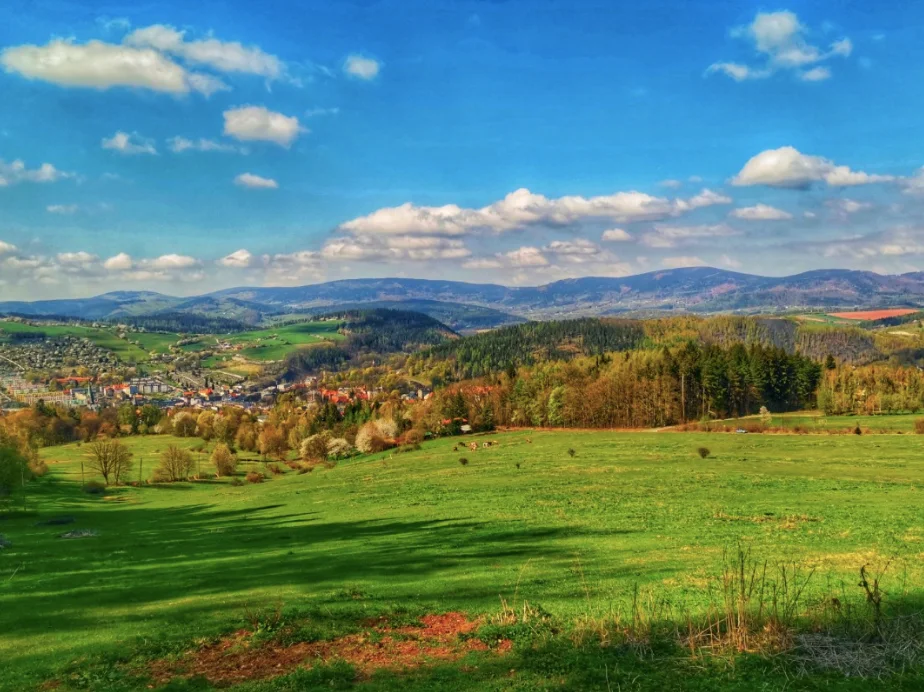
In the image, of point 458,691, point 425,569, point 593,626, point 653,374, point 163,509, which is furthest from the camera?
point 653,374

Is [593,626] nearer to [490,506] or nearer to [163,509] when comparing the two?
[490,506]

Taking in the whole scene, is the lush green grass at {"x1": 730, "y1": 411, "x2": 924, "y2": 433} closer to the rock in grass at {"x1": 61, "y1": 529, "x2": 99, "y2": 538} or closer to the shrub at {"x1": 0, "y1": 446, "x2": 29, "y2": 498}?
the rock in grass at {"x1": 61, "y1": 529, "x2": 99, "y2": 538}

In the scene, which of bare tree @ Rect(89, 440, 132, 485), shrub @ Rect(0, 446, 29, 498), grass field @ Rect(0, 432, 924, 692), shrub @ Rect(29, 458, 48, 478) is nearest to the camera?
grass field @ Rect(0, 432, 924, 692)

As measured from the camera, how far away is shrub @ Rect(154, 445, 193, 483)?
9062 cm

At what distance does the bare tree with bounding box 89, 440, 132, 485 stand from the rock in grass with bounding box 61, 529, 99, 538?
49.6 m

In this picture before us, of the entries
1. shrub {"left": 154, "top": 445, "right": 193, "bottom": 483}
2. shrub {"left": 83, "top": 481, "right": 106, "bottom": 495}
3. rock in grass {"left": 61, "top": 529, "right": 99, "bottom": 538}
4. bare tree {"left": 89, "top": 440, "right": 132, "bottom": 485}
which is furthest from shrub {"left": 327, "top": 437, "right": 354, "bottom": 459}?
rock in grass {"left": 61, "top": 529, "right": 99, "bottom": 538}

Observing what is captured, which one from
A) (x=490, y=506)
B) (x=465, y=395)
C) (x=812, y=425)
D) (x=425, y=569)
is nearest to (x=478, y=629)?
(x=425, y=569)

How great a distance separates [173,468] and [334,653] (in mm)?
89974

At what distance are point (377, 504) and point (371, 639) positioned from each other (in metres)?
33.9

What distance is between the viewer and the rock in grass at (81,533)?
41.7 meters

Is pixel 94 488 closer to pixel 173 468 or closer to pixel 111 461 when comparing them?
pixel 111 461

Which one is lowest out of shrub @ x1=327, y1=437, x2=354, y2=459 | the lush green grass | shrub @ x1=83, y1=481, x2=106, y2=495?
shrub @ x1=327, y1=437, x2=354, y2=459

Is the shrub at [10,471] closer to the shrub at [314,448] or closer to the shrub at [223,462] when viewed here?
the shrub at [223,462]

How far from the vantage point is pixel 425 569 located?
25.8 metres
